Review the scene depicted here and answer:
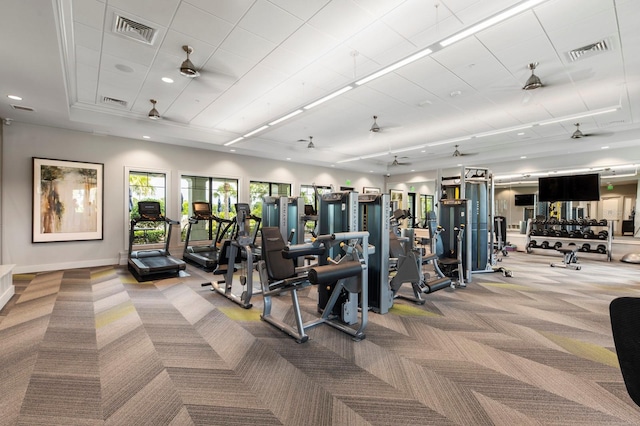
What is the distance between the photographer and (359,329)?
304 centimetres

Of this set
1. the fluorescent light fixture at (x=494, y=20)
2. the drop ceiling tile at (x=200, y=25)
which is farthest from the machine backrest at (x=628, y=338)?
the drop ceiling tile at (x=200, y=25)

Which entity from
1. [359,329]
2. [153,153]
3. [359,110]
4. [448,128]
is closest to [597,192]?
[448,128]

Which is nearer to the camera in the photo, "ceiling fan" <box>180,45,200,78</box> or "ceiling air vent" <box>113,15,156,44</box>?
"ceiling air vent" <box>113,15,156,44</box>

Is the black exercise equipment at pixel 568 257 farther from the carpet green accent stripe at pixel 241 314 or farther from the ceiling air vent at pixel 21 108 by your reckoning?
the ceiling air vent at pixel 21 108

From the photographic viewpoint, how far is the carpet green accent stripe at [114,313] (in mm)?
3420

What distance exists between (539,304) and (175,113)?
7419 mm

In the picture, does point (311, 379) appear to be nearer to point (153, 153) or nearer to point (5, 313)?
point (5, 313)

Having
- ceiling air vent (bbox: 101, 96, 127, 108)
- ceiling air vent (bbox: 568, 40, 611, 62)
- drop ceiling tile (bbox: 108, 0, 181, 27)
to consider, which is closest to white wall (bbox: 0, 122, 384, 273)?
ceiling air vent (bbox: 101, 96, 127, 108)

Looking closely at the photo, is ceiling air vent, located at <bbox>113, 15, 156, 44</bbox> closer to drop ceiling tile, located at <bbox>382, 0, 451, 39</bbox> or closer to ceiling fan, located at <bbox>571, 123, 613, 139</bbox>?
drop ceiling tile, located at <bbox>382, 0, 451, 39</bbox>

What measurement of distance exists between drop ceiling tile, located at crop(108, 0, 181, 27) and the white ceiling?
0.05 feet

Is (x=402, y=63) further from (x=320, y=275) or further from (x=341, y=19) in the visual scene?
(x=320, y=275)

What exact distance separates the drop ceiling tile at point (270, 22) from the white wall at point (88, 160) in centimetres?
534

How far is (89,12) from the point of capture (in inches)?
123

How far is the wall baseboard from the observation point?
586cm
